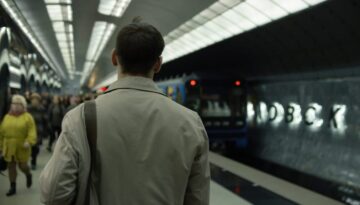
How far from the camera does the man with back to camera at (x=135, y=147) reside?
1791mm

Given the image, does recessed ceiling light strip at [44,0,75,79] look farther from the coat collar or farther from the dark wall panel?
the coat collar

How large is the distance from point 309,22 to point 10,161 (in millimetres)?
8808

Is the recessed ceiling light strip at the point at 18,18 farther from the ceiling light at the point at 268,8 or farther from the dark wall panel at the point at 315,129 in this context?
the dark wall panel at the point at 315,129

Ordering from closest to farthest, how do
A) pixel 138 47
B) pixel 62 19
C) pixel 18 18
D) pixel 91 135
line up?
1. pixel 91 135
2. pixel 138 47
3. pixel 18 18
4. pixel 62 19

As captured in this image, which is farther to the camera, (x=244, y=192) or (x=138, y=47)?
(x=244, y=192)

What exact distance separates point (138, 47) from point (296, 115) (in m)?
17.0

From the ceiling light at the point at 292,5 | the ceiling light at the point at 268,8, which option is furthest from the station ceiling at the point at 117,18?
the ceiling light at the point at 292,5

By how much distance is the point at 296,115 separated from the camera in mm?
18234

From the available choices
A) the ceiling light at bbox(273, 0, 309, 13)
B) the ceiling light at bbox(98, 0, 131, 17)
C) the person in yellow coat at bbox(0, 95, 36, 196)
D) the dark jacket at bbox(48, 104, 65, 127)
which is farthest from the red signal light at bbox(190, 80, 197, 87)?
the person in yellow coat at bbox(0, 95, 36, 196)

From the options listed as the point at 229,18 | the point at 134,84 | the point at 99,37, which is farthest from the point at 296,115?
the point at 134,84

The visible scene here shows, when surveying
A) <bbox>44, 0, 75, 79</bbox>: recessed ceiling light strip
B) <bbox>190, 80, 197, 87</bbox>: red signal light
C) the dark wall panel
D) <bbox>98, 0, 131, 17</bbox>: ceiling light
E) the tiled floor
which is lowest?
the tiled floor

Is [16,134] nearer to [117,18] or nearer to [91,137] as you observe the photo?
[91,137]

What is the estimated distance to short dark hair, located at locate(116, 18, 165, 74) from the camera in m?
1.92

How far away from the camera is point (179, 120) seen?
1.94 m
